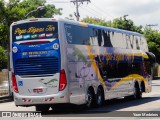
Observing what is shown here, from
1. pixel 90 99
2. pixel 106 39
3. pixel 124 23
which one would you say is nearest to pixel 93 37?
pixel 106 39

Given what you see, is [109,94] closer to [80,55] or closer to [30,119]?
[80,55]

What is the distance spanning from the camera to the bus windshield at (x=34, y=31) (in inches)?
696

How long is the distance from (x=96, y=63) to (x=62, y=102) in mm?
4033

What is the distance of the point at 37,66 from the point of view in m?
17.7

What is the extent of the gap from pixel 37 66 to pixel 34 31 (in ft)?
4.60

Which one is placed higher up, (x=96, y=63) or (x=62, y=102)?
(x=96, y=63)

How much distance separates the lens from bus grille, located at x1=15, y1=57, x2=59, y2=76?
57.5ft

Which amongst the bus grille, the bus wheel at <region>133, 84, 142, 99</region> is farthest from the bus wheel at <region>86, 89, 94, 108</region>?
the bus wheel at <region>133, 84, 142, 99</region>

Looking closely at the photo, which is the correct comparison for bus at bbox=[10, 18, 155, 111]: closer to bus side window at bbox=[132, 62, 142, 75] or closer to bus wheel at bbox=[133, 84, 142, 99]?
bus side window at bbox=[132, 62, 142, 75]

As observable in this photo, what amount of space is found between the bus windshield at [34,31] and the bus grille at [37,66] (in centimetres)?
86

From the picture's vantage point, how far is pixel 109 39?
22875 millimetres

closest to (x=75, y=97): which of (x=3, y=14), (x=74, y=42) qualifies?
(x=74, y=42)

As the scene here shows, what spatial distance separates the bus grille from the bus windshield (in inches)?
34.0

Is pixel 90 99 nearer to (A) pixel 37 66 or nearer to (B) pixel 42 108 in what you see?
(B) pixel 42 108
